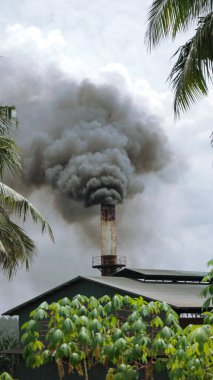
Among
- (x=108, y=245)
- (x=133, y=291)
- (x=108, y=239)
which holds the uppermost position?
(x=108, y=239)

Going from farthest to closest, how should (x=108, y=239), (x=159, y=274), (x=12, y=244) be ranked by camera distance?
(x=108, y=239) → (x=159, y=274) → (x=12, y=244)

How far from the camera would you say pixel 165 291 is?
32969 millimetres

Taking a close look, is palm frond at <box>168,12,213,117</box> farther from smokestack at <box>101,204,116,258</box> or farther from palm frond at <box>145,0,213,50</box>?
smokestack at <box>101,204,116,258</box>

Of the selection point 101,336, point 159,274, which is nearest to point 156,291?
point 159,274

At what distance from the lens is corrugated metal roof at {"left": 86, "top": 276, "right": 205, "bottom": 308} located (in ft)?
93.6

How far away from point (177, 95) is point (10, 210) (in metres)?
5.92

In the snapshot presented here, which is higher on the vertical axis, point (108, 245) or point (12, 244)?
point (108, 245)

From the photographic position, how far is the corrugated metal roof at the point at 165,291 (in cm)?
2852

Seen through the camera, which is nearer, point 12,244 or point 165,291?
point 12,244

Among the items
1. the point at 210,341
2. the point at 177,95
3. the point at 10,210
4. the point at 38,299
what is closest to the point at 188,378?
the point at 210,341

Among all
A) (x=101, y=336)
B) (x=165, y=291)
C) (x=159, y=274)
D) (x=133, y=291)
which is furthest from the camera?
(x=159, y=274)

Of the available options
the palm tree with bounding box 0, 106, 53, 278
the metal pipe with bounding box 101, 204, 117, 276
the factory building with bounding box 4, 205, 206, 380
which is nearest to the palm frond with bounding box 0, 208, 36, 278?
the palm tree with bounding box 0, 106, 53, 278

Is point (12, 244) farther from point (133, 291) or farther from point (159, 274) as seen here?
point (159, 274)

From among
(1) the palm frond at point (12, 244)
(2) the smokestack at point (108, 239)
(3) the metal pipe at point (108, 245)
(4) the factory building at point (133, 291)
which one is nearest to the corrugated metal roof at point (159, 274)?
(4) the factory building at point (133, 291)
